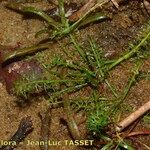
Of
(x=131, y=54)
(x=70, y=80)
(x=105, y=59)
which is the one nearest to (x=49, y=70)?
(x=70, y=80)

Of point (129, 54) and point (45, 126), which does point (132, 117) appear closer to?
point (129, 54)

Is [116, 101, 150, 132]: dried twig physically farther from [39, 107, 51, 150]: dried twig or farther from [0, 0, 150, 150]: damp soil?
[39, 107, 51, 150]: dried twig

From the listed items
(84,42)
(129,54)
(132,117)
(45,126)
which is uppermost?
(84,42)

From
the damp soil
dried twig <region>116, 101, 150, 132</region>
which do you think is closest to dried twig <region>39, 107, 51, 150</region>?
the damp soil

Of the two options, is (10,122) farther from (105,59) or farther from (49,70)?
(105,59)

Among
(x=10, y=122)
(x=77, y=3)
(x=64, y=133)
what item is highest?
A: (x=77, y=3)

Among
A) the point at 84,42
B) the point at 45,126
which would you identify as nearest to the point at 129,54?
the point at 84,42

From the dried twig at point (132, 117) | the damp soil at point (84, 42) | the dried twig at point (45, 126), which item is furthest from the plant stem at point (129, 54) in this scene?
the dried twig at point (45, 126)
